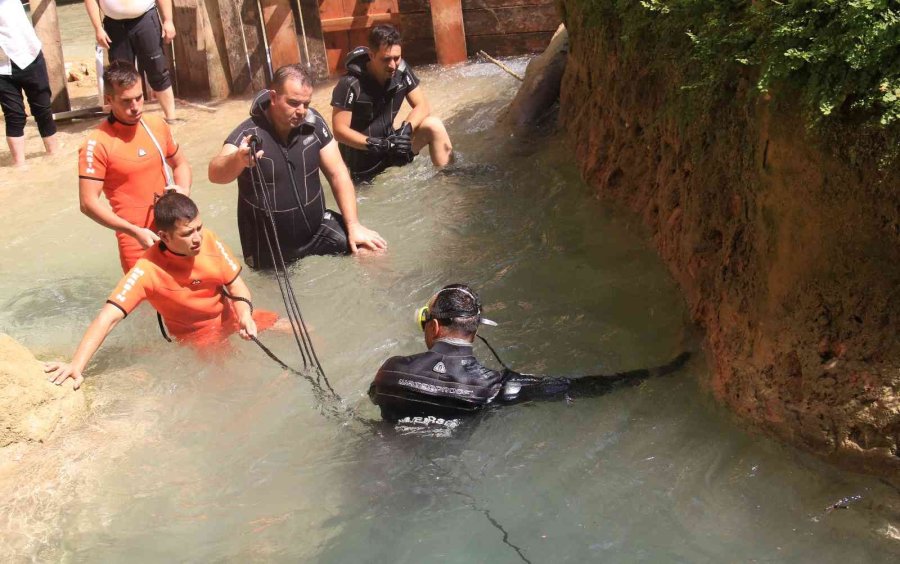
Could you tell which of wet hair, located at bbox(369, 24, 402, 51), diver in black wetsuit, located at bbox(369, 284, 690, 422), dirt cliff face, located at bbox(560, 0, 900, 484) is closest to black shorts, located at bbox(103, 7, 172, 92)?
wet hair, located at bbox(369, 24, 402, 51)

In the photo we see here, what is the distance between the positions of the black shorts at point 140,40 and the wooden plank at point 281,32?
1.82 m

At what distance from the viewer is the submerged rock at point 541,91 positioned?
9.37 metres

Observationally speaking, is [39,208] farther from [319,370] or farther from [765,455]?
[765,455]

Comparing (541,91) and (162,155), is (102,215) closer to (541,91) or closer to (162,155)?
(162,155)

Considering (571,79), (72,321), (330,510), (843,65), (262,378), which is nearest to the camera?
(843,65)

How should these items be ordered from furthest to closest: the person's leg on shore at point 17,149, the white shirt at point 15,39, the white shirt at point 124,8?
the white shirt at point 124,8
the person's leg on shore at point 17,149
the white shirt at point 15,39

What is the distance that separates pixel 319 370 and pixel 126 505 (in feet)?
4.27

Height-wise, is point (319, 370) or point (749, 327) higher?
point (749, 327)

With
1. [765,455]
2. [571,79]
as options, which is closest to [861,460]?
[765,455]

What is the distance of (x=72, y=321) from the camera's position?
710 centimetres

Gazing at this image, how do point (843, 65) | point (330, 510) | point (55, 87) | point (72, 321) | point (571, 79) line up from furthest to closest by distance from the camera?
point (55, 87) → point (571, 79) → point (72, 321) → point (330, 510) → point (843, 65)

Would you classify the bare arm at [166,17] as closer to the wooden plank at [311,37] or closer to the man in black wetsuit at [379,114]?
the wooden plank at [311,37]

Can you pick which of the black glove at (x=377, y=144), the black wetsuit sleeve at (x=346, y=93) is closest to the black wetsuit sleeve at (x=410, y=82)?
the black wetsuit sleeve at (x=346, y=93)

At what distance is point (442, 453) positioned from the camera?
477 centimetres
